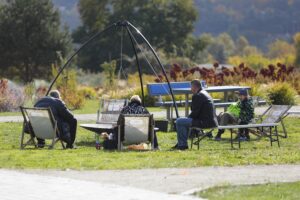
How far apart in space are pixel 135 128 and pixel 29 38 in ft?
125

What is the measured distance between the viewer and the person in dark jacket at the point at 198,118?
15547mm

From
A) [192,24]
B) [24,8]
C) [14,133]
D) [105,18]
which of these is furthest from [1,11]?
[14,133]

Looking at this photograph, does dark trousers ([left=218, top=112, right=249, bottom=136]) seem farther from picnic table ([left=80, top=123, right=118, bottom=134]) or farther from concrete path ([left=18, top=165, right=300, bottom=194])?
concrete path ([left=18, top=165, right=300, bottom=194])

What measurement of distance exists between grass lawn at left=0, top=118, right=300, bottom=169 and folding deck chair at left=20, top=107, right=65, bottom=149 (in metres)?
0.26

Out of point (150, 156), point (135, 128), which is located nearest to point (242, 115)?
point (135, 128)

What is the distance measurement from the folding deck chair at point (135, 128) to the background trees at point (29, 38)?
37155 millimetres

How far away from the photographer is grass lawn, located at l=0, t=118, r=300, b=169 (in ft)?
41.7

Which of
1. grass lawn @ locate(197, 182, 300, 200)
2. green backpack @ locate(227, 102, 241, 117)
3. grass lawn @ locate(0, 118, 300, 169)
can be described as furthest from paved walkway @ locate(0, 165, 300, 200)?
green backpack @ locate(227, 102, 241, 117)

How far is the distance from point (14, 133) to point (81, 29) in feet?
188

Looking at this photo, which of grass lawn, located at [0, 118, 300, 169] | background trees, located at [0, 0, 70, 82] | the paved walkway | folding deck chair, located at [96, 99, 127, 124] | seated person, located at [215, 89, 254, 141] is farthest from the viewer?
background trees, located at [0, 0, 70, 82]

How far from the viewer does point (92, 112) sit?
89.5 ft

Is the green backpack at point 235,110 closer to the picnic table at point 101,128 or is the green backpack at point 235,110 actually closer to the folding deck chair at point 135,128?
the picnic table at point 101,128

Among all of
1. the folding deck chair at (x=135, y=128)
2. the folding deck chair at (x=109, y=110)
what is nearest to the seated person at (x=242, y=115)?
the folding deck chair at (x=109, y=110)

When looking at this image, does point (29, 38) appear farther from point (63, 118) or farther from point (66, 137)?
point (66, 137)
